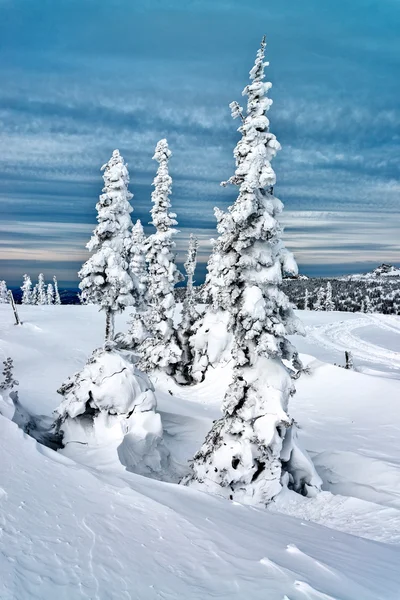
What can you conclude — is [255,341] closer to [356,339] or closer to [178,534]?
[178,534]

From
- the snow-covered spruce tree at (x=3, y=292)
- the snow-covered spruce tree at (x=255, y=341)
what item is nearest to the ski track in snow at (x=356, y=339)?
the snow-covered spruce tree at (x=255, y=341)

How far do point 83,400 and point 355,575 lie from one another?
29.9 ft

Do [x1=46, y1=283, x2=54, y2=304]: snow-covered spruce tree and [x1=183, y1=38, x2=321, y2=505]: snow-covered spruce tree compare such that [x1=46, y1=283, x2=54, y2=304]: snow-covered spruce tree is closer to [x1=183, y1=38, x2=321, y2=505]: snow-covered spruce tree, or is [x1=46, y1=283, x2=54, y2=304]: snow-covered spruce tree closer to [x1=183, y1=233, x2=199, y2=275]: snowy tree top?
[x1=183, y1=233, x2=199, y2=275]: snowy tree top

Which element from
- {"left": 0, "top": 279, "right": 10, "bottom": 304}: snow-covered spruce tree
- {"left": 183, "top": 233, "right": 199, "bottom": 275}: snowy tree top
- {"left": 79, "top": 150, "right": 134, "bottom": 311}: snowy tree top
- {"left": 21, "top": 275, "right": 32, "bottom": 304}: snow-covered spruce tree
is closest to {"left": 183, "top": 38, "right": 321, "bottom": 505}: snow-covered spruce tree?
{"left": 79, "top": 150, "right": 134, "bottom": 311}: snowy tree top

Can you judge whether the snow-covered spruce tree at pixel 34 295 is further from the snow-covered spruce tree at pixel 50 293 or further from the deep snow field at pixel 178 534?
the deep snow field at pixel 178 534

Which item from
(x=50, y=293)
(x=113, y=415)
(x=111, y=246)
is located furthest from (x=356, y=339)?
(x=50, y=293)

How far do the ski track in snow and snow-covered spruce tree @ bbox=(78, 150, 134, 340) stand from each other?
873 inches

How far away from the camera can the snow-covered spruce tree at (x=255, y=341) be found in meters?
11.0

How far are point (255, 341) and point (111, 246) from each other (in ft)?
50.4

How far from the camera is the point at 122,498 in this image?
20.9ft

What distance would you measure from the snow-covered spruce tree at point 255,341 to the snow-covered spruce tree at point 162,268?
14.5m

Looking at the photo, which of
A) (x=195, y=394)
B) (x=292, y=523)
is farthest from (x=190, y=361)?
(x=292, y=523)

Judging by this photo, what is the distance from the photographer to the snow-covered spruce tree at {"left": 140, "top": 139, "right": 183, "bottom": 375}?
85.6 feet

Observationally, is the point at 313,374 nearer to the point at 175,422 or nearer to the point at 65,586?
the point at 175,422
